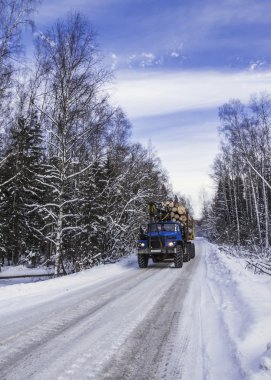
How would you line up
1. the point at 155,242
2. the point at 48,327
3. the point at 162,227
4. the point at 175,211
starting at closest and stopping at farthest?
the point at 48,327 < the point at 155,242 < the point at 162,227 < the point at 175,211

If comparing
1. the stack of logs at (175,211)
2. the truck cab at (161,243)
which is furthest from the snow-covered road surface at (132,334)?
the stack of logs at (175,211)

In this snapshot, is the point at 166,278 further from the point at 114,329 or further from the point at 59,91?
the point at 59,91

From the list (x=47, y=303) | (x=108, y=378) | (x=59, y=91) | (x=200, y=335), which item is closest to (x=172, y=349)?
(x=200, y=335)

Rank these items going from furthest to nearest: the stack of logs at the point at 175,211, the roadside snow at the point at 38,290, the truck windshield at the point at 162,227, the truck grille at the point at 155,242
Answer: the stack of logs at the point at 175,211 < the truck windshield at the point at 162,227 < the truck grille at the point at 155,242 < the roadside snow at the point at 38,290

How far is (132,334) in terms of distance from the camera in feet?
18.9

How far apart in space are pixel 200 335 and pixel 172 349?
862 mm

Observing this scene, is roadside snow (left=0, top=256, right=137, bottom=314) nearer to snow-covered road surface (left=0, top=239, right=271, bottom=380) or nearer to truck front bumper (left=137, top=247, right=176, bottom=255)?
snow-covered road surface (left=0, top=239, right=271, bottom=380)

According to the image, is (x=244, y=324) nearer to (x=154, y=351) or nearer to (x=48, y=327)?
(x=154, y=351)

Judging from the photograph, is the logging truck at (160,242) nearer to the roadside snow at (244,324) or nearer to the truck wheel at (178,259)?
the truck wheel at (178,259)

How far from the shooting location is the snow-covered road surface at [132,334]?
4148 millimetres

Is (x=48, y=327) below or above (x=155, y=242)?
below

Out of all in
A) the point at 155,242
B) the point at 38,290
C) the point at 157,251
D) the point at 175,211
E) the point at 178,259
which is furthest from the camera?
the point at 175,211

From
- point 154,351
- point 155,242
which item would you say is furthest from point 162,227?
point 154,351


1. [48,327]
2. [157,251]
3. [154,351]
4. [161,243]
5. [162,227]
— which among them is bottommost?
[154,351]
